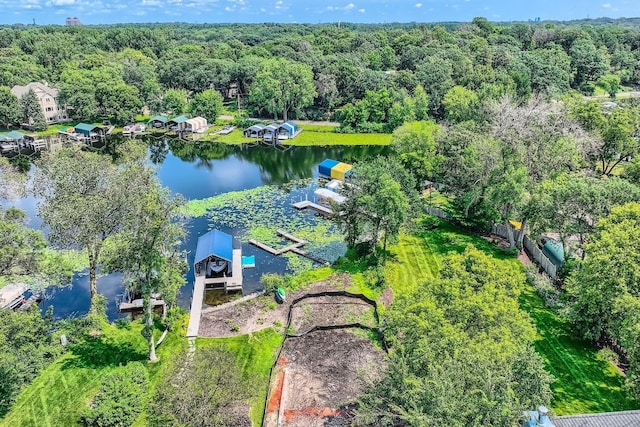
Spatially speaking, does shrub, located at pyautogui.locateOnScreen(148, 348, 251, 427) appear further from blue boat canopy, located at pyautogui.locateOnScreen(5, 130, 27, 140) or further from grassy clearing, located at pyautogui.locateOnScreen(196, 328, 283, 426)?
blue boat canopy, located at pyautogui.locateOnScreen(5, 130, 27, 140)

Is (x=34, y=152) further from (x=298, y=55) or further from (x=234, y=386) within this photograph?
(x=234, y=386)

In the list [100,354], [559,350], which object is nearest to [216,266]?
[100,354]

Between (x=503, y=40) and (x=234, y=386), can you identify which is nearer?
(x=234, y=386)

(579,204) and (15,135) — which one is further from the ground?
(579,204)

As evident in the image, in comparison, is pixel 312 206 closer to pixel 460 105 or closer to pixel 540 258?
pixel 540 258

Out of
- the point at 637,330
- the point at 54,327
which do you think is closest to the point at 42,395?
the point at 54,327

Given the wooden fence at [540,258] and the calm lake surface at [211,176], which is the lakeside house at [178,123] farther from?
the wooden fence at [540,258]
